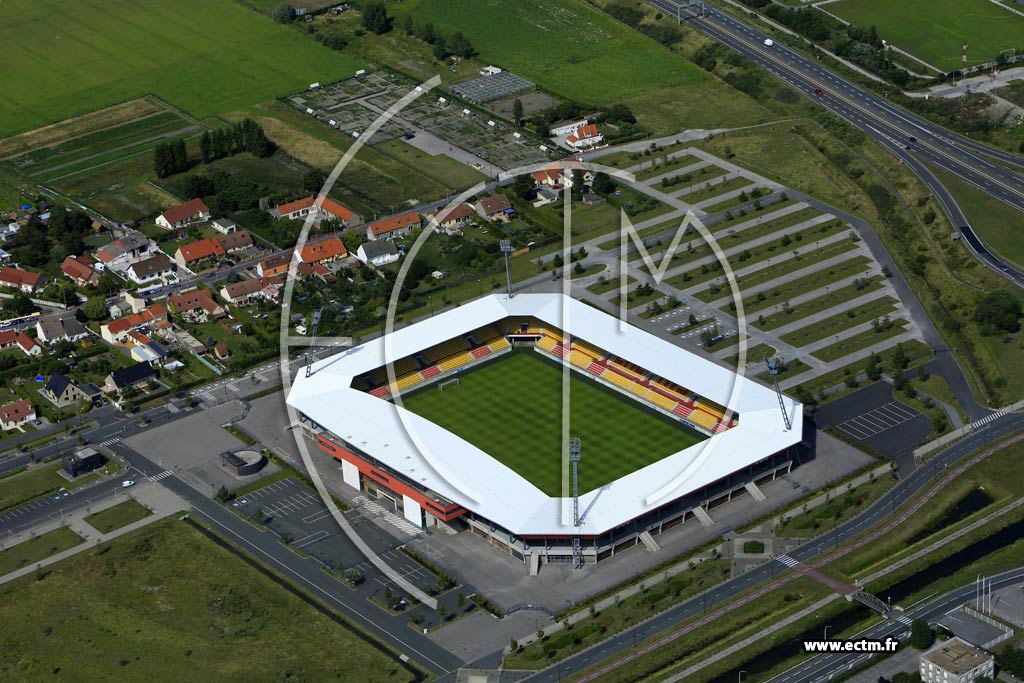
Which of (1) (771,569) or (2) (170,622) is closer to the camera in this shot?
(2) (170,622)

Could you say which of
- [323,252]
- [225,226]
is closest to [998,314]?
[323,252]

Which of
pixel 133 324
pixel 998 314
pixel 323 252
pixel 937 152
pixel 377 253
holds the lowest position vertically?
pixel 133 324

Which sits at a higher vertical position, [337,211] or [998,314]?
[998,314]

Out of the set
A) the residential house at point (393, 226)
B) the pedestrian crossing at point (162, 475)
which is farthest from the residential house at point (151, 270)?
the pedestrian crossing at point (162, 475)

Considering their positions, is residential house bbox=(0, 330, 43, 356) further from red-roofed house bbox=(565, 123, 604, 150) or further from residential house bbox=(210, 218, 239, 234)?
red-roofed house bbox=(565, 123, 604, 150)

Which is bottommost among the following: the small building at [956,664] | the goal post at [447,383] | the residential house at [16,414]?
the residential house at [16,414]

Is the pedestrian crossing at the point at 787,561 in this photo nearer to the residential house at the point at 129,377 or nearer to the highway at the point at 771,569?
the highway at the point at 771,569

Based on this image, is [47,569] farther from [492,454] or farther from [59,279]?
[59,279]

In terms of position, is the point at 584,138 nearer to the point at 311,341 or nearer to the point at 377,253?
the point at 377,253

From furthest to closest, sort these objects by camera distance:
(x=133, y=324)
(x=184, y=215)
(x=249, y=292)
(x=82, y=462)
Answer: (x=184, y=215)
(x=249, y=292)
(x=133, y=324)
(x=82, y=462)
